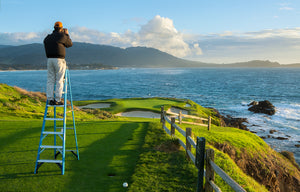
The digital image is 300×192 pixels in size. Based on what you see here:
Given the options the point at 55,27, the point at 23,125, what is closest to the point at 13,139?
the point at 23,125

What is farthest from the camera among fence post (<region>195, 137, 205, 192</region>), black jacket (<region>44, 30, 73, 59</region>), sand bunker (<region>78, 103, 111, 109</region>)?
sand bunker (<region>78, 103, 111, 109</region>)

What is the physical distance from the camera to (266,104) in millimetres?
50656

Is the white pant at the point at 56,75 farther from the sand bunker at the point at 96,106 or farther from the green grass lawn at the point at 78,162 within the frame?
the sand bunker at the point at 96,106

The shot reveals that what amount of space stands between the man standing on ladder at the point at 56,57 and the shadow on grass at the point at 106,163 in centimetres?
271

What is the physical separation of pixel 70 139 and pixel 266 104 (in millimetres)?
49866

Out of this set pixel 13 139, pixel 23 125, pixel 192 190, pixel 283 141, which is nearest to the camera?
pixel 192 190

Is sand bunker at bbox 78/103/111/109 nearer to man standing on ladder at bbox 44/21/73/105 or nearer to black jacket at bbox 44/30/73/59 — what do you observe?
man standing on ladder at bbox 44/21/73/105

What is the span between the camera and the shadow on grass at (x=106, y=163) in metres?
7.31

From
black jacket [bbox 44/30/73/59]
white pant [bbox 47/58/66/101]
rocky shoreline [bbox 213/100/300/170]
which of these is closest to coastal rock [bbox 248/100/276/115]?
rocky shoreline [bbox 213/100/300/170]

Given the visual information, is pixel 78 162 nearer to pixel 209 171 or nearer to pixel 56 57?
pixel 56 57

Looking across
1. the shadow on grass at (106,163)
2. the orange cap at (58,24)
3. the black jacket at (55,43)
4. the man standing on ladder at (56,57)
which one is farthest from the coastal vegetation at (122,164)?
the orange cap at (58,24)

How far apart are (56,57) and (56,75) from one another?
0.61 m

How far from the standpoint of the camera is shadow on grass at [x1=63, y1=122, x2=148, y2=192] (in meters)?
7.31

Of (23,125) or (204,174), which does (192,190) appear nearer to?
(204,174)
